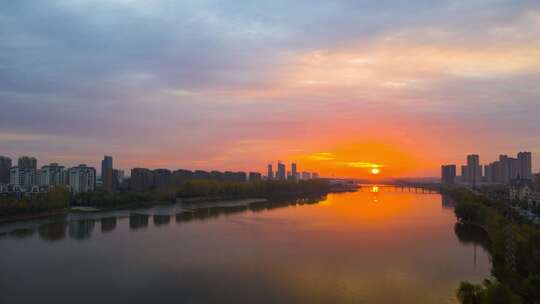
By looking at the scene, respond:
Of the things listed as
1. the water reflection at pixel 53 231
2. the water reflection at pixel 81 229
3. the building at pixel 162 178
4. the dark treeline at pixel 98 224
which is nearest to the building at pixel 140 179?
the building at pixel 162 178

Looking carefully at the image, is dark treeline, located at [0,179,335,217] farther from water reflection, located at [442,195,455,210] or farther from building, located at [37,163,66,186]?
water reflection, located at [442,195,455,210]

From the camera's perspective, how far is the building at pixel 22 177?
756 inches

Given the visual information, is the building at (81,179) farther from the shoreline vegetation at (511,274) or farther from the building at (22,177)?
the shoreline vegetation at (511,274)

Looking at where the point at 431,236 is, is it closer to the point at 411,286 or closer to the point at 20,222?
the point at 411,286

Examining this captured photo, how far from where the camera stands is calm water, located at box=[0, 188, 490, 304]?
518 centimetres

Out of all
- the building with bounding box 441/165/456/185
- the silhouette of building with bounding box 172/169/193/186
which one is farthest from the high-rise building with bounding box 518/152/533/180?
the silhouette of building with bounding box 172/169/193/186

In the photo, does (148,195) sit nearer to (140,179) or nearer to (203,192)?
(203,192)

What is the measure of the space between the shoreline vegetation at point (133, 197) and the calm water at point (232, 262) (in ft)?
3.91

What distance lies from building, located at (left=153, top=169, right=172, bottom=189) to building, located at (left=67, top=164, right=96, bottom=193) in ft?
14.7

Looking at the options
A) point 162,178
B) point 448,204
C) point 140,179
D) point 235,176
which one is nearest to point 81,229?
point 140,179

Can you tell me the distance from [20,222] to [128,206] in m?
5.12

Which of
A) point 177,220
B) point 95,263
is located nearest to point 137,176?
point 177,220

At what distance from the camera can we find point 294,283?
562cm

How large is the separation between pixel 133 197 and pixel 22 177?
6508 millimetres
